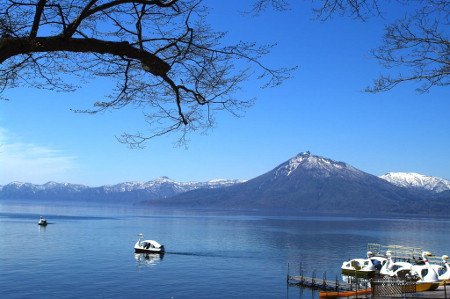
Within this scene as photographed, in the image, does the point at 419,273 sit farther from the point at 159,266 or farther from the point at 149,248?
the point at 149,248

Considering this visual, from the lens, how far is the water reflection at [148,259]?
6214 centimetres

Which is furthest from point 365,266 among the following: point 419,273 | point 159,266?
point 159,266

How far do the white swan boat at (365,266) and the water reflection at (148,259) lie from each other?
2597 cm

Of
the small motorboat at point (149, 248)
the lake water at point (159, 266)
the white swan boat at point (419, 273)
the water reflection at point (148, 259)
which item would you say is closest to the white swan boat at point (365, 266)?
the lake water at point (159, 266)

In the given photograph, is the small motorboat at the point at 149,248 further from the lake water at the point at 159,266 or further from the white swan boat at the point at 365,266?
the white swan boat at the point at 365,266

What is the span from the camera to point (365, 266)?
50.4 meters

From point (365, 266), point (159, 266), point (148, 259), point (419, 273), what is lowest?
point (159, 266)

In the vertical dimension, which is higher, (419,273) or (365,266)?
(419,273)

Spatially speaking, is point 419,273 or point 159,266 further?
point 159,266

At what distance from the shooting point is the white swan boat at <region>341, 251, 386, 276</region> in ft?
163

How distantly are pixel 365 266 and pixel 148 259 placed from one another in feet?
104

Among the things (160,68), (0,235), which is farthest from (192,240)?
(160,68)

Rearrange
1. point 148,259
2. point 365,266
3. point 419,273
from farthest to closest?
point 148,259 < point 365,266 < point 419,273

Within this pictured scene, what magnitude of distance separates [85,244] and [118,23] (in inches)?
3220
